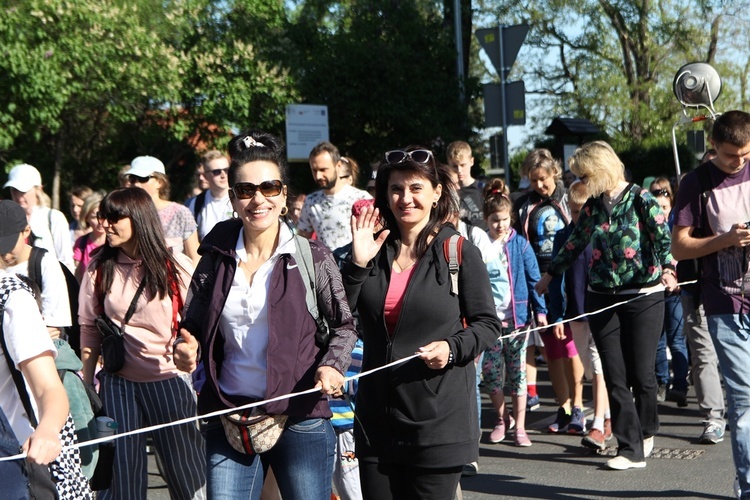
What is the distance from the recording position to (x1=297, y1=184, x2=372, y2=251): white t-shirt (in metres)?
7.94

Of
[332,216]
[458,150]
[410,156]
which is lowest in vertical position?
[332,216]

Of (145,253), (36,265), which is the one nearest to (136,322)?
(145,253)

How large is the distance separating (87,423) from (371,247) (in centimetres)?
139

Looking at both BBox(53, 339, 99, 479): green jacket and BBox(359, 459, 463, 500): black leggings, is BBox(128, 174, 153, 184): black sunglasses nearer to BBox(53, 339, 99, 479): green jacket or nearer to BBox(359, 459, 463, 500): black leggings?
BBox(53, 339, 99, 479): green jacket

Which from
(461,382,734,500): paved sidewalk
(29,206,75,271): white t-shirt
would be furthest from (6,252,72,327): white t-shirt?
(461,382,734,500): paved sidewalk

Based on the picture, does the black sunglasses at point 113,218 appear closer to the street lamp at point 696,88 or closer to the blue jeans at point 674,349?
the street lamp at point 696,88

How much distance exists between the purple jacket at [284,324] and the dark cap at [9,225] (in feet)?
2.09

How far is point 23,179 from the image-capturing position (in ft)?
27.6

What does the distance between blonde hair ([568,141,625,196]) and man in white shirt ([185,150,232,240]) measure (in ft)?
9.82

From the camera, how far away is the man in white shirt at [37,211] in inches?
331

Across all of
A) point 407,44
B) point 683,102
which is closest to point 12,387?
point 683,102

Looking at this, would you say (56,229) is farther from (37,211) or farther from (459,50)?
(459,50)

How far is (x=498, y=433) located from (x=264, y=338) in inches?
193

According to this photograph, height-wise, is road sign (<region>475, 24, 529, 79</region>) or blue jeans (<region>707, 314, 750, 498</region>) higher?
road sign (<region>475, 24, 529, 79</region>)
